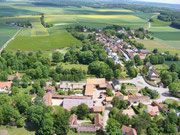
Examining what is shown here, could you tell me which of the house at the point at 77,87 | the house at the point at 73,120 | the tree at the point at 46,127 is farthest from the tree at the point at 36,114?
the house at the point at 77,87

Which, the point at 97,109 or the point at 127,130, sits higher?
the point at 97,109

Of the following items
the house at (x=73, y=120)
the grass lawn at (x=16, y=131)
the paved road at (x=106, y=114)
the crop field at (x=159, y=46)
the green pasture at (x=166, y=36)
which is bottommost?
Result: the grass lawn at (x=16, y=131)

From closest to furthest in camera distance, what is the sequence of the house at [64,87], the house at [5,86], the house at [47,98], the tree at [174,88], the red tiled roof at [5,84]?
the house at [47,98]
the tree at [174,88]
the house at [5,86]
the red tiled roof at [5,84]
the house at [64,87]

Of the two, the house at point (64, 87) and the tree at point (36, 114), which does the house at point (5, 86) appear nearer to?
the house at point (64, 87)

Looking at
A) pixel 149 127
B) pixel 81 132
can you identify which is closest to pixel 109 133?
pixel 81 132

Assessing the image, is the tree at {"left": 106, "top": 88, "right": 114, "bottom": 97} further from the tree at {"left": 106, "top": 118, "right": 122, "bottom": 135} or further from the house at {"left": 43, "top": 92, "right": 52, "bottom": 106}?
the house at {"left": 43, "top": 92, "right": 52, "bottom": 106}

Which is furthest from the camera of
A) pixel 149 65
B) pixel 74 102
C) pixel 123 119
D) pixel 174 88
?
pixel 149 65

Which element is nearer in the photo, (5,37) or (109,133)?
(109,133)

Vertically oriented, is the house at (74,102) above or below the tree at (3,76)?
below

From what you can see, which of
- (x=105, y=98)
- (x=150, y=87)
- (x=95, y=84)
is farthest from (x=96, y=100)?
(x=150, y=87)

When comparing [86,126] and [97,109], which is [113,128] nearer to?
[86,126]

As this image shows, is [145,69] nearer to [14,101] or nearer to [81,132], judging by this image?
[81,132]
